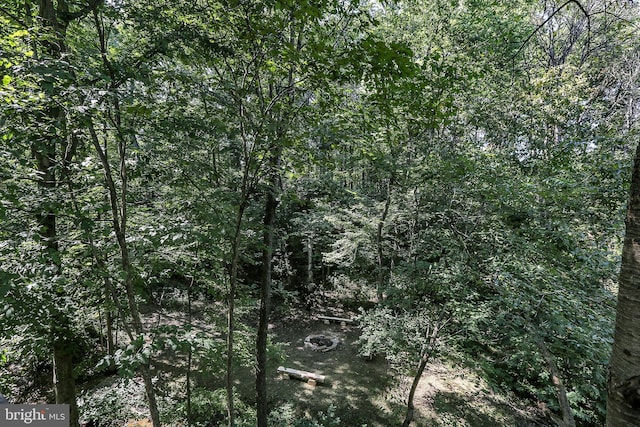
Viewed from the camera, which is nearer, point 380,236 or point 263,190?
point 263,190

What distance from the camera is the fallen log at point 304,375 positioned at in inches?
291

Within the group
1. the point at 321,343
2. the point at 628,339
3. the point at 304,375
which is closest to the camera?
the point at 628,339

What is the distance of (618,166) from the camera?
10.5 ft

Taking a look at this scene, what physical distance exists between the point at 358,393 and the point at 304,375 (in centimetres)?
144

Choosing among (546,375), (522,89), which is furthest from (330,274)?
(522,89)

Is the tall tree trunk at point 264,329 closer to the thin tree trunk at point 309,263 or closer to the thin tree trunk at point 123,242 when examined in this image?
the thin tree trunk at point 123,242

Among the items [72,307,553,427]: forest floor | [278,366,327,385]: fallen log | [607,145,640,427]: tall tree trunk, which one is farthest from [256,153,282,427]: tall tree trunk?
[607,145,640,427]: tall tree trunk

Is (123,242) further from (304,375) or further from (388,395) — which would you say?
(388,395)

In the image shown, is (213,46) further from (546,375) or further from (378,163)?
(546,375)

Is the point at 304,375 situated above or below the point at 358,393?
above

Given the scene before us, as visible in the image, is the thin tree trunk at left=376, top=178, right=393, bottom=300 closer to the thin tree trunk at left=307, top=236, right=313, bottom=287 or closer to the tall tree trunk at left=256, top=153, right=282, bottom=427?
the tall tree trunk at left=256, top=153, right=282, bottom=427

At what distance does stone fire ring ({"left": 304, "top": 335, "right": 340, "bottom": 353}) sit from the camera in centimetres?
912

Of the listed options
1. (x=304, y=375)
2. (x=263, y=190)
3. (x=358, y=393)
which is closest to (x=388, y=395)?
(x=358, y=393)

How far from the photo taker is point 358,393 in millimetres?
7059
